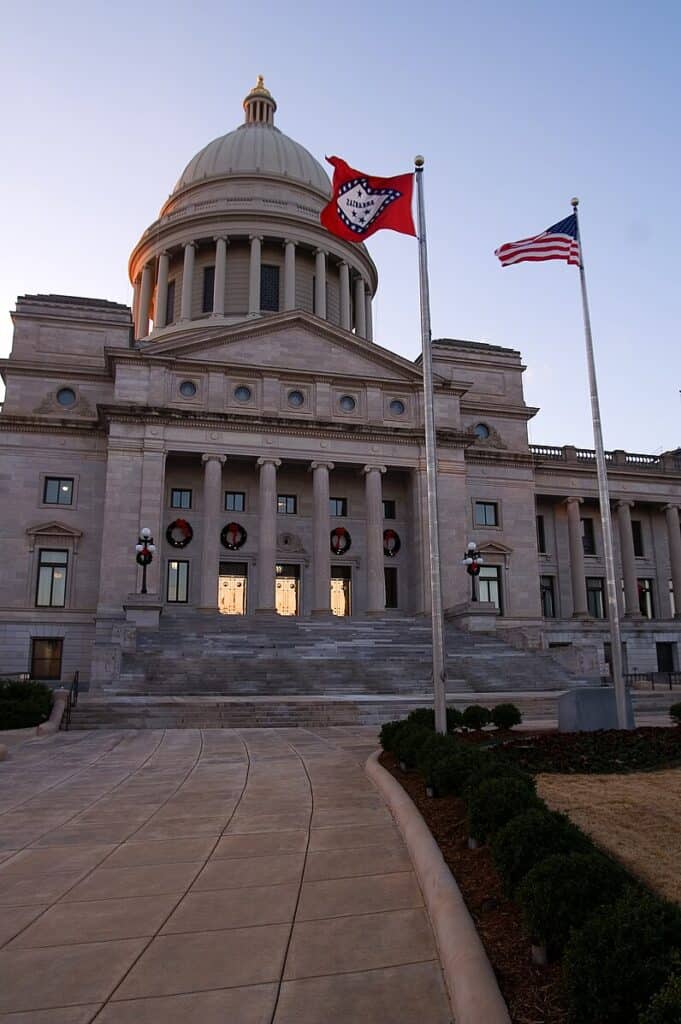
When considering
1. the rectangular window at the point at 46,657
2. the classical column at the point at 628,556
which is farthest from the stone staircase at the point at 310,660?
the classical column at the point at 628,556

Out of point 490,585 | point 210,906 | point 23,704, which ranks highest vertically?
point 490,585

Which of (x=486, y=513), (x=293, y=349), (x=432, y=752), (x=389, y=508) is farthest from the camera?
(x=486, y=513)

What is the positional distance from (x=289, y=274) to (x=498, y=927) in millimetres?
60694

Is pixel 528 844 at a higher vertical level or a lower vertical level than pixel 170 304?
lower

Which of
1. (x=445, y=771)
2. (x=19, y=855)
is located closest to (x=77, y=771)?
(x=19, y=855)

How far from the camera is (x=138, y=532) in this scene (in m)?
41.6

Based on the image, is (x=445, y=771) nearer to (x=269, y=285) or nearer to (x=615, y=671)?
(x=615, y=671)

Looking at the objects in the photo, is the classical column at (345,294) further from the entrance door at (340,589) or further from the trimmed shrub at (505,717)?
the trimmed shrub at (505,717)

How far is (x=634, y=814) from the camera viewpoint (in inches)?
345

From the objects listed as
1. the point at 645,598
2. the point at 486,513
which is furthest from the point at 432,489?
the point at 645,598

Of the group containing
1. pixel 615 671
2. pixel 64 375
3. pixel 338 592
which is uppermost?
pixel 64 375

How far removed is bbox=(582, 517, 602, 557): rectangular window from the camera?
56.3 metres

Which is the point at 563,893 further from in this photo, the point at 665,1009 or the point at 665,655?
the point at 665,655

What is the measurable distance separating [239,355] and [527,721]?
1190 inches
